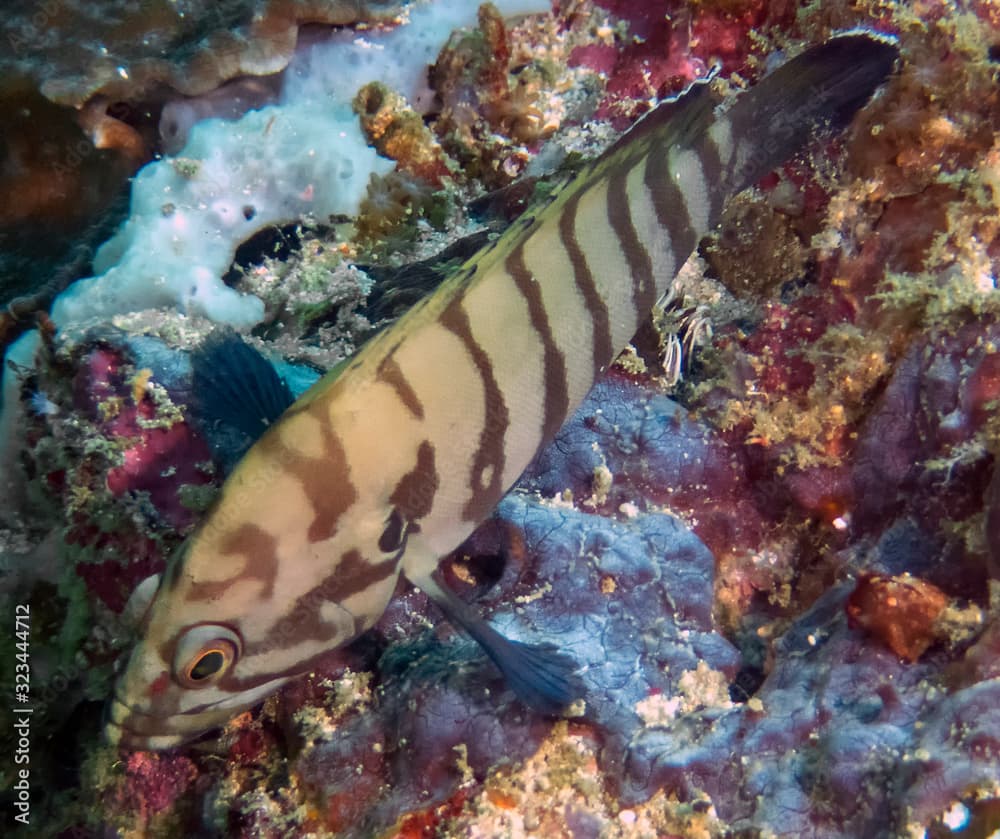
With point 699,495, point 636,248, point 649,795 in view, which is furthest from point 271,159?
point 649,795

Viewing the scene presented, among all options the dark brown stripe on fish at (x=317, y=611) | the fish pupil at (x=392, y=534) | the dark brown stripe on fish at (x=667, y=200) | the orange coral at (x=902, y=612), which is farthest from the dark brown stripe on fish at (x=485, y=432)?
the orange coral at (x=902, y=612)

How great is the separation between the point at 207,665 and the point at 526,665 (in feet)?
3.23

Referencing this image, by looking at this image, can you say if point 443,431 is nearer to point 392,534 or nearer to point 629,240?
point 392,534

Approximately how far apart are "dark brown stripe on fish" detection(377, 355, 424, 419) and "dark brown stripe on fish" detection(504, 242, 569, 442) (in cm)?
54

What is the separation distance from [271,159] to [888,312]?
354cm

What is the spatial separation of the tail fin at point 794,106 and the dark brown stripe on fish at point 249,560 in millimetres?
2387

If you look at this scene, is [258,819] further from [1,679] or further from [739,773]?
[1,679]

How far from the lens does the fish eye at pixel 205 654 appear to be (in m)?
2.08

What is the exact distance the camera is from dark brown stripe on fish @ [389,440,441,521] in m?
2.37

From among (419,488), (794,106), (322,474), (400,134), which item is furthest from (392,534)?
(400,134)

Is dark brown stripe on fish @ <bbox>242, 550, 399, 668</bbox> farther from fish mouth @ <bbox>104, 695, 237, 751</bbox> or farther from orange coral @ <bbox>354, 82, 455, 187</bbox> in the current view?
orange coral @ <bbox>354, 82, 455, 187</bbox>

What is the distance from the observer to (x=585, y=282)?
271cm

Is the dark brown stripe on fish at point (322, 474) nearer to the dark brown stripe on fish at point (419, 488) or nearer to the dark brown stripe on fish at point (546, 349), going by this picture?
the dark brown stripe on fish at point (419, 488)

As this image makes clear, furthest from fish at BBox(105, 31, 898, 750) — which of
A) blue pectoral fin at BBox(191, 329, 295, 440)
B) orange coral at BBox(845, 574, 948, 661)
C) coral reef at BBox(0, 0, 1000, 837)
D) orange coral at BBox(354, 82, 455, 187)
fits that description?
orange coral at BBox(354, 82, 455, 187)
